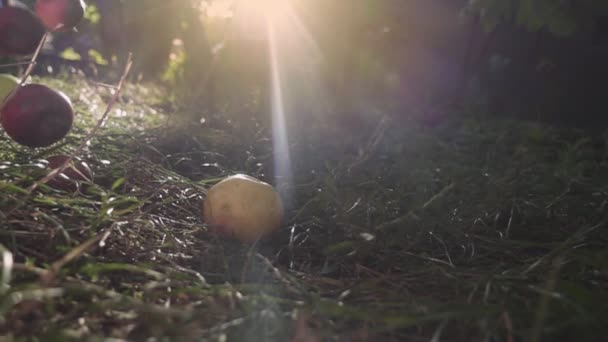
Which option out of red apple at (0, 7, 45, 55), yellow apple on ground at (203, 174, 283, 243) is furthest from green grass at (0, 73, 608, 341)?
red apple at (0, 7, 45, 55)

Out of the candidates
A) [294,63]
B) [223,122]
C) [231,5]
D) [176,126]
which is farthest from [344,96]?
[176,126]

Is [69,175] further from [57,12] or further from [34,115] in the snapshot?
[57,12]

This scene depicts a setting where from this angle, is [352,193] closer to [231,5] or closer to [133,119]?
[133,119]

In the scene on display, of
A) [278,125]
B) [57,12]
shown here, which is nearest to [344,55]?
[278,125]

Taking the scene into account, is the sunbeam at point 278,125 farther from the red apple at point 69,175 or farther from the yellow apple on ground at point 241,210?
the red apple at point 69,175

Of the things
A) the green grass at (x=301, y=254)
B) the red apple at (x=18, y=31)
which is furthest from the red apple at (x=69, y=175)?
the red apple at (x=18, y=31)

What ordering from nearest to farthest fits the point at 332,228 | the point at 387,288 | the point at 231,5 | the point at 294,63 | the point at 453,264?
the point at 387,288 < the point at 453,264 < the point at 332,228 < the point at 231,5 < the point at 294,63
